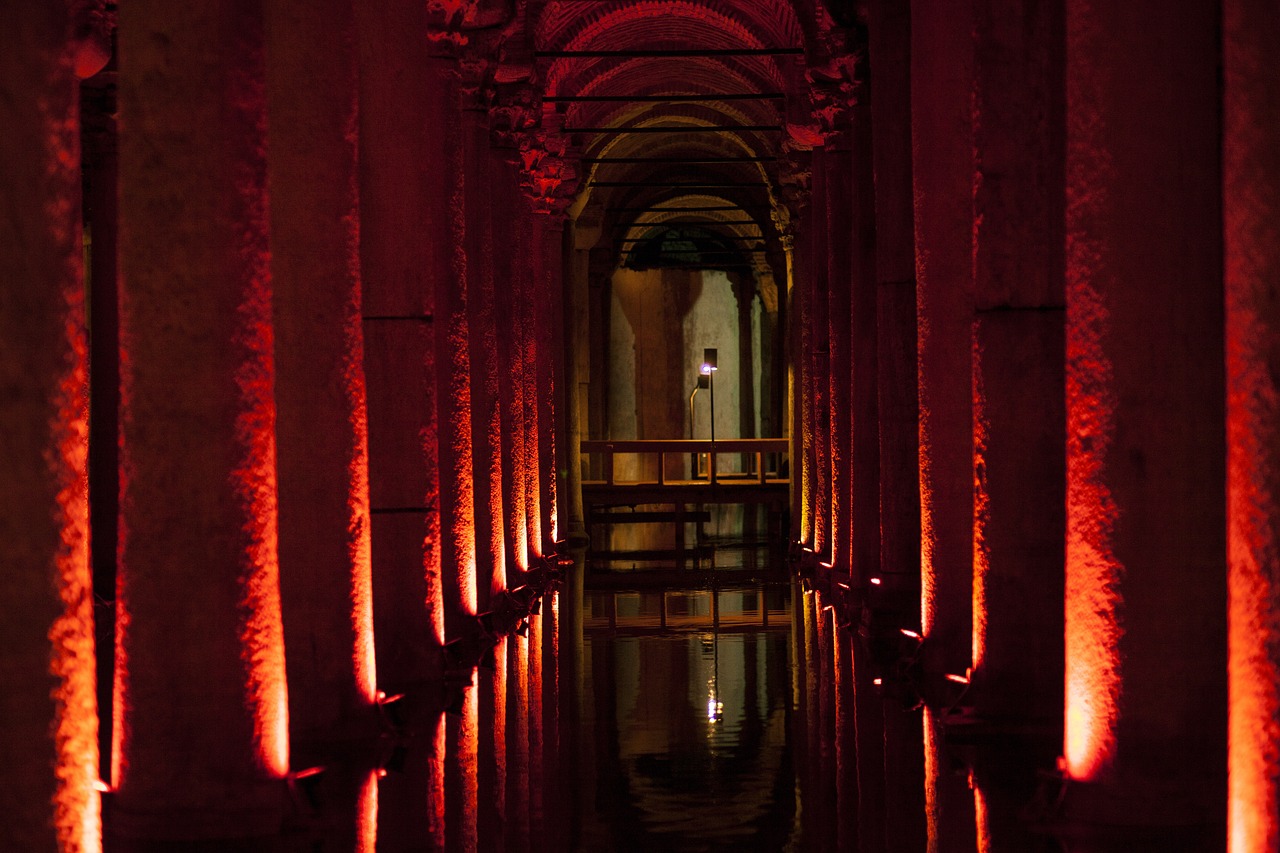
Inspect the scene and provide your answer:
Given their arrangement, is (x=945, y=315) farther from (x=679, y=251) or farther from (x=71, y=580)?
(x=679, y=251)

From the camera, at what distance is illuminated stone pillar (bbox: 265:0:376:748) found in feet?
23.4

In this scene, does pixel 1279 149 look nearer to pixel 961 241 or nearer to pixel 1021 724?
pixel 1021 724

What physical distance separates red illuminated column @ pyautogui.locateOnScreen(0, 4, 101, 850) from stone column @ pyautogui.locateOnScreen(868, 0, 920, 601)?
796 cm

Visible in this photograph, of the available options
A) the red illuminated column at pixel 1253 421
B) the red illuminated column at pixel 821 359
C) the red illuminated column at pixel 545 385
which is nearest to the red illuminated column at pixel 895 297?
the red illuminated column at pixel 821 359

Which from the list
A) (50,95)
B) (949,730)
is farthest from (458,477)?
(50,95)

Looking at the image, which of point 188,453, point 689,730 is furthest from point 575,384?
point 188,453

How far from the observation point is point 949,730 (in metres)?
7.27

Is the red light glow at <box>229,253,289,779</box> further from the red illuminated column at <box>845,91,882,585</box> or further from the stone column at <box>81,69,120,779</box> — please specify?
the stone column at <box>81,69,120,779</box>

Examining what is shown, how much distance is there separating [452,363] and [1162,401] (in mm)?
6396

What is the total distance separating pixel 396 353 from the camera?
9.27m

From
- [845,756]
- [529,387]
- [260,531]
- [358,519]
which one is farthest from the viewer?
[529,387]

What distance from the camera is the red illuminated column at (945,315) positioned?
8.51m

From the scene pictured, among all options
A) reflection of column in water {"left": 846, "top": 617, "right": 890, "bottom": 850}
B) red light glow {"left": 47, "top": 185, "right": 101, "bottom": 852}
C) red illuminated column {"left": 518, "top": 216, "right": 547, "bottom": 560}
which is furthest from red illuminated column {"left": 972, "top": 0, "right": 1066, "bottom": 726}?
red illuminated column {"left": 518, "top": 216, "right": 547, "bottom": 560}

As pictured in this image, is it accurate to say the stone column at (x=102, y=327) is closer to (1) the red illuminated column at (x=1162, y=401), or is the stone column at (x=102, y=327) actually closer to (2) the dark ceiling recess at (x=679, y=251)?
(1) the red illuminated column at (x=1162, y=401)
